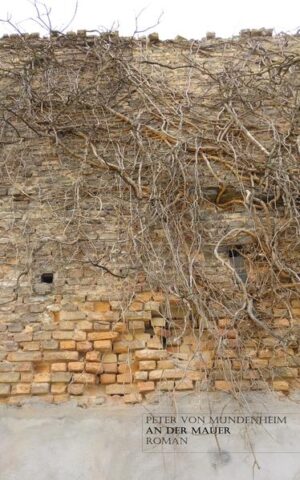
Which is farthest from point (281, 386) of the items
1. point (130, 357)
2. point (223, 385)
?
point (130, 357)

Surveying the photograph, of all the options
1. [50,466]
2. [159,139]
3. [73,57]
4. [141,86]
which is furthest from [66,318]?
[73,57]

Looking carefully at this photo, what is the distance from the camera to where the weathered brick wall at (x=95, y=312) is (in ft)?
10.8

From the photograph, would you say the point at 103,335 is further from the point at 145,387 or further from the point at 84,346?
the point at 145,387

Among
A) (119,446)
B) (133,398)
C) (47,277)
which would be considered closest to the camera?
(119,446)

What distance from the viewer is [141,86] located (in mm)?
4758

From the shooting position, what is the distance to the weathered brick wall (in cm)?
330

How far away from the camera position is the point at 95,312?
11.6 ft

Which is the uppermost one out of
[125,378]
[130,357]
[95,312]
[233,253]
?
[233,253]

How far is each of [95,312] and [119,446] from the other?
84 centimetres

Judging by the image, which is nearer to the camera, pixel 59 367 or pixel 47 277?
pixel 59 367

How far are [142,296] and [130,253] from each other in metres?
0.34

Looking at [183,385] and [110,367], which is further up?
[110,367]

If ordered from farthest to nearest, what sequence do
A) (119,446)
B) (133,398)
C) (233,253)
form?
(233,253)
(133,398)
(119,446)

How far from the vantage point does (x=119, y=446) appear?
3082mm
